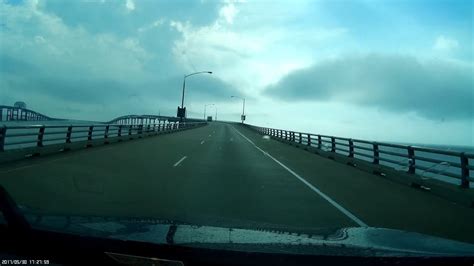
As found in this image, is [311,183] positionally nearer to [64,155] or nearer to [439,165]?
[439,165]

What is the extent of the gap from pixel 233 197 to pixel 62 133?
590 inches

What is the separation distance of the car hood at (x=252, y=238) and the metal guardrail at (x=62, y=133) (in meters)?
13.9

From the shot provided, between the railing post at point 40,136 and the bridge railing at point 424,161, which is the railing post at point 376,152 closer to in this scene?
the bridge railing at point 424,161

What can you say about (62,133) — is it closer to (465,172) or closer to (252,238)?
(465,172)

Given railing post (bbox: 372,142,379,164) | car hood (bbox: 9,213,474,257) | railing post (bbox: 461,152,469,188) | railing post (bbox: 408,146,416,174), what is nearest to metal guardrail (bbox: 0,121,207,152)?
car hood (bbox: 9,213,474,257)

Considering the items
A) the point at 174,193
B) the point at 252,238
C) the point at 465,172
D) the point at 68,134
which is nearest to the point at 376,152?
the point at 465,172

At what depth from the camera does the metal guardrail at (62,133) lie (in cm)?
1880

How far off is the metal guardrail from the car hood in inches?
546

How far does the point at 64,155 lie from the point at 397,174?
14.1 m

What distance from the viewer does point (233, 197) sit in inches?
467

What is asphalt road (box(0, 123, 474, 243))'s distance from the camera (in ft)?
30.0

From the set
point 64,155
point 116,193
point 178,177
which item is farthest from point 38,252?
point 64,155

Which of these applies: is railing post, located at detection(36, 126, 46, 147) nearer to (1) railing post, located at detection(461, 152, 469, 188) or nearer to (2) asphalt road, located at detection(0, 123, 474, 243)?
(2) asphalt road, located at detection(0, 123, 474, 243)

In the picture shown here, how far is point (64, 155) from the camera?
2180 centimetres
